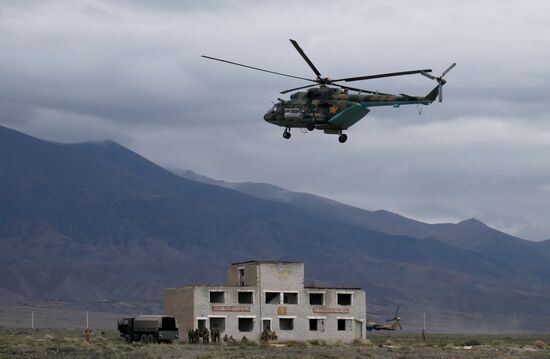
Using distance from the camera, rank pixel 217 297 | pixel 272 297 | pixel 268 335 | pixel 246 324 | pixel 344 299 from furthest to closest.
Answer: pixel 344 299 < pixel 272 297 < pixel 246 324 < pixel 217 297 < pixel 268 335

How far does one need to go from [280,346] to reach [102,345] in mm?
16642

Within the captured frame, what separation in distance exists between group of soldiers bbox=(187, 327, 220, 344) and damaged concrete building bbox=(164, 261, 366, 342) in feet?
6.78

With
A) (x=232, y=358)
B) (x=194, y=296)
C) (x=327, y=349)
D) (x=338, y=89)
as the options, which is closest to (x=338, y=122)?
(x=338, y=89)

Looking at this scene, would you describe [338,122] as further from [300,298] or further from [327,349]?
[300,298]

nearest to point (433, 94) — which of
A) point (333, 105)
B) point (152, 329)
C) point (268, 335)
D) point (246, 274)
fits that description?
point (333, 105)

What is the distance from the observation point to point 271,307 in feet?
350

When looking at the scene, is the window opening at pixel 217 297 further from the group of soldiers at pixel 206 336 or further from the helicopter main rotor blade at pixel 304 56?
the helicopter main rotor blade at pixel 304 56

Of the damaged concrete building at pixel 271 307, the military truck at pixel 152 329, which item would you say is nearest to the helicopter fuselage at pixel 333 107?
the military truck at pixel 152 329

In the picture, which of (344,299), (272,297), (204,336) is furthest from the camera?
(344,299)

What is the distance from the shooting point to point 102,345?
89.9m

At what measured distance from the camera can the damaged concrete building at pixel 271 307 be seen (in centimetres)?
10431

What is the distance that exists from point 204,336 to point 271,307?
9.04m

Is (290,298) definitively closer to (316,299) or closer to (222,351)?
(316,299)

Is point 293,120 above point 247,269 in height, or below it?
above
